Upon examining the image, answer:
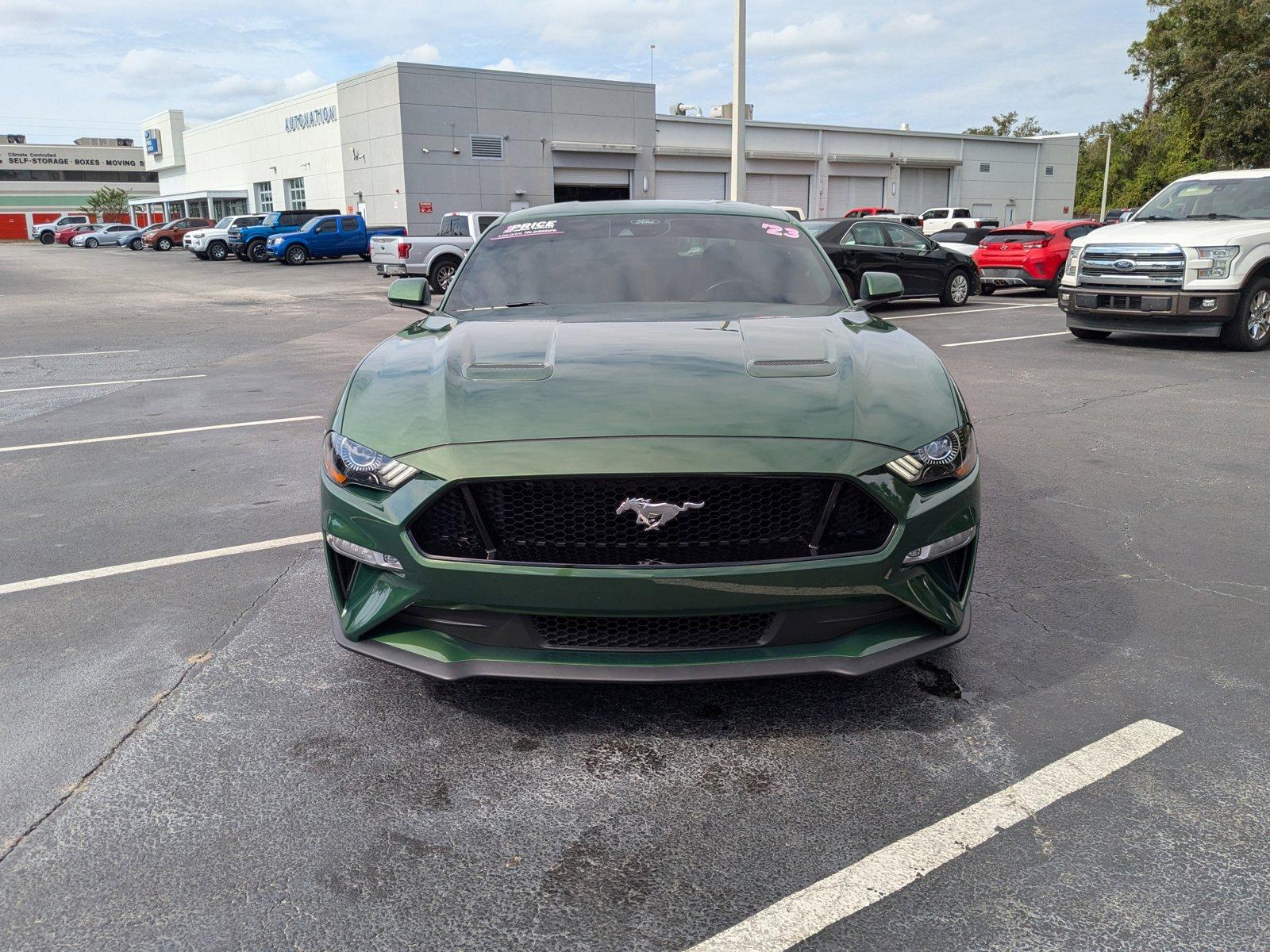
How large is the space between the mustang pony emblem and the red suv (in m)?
18.2

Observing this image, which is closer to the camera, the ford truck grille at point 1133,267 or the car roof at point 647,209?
the car roof at point 647,209

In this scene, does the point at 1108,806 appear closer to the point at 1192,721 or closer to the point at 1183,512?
the point at 1192,721

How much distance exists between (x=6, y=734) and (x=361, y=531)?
1262 mm

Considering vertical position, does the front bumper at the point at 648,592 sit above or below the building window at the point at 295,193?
below

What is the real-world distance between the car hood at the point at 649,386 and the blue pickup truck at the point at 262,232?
121ft

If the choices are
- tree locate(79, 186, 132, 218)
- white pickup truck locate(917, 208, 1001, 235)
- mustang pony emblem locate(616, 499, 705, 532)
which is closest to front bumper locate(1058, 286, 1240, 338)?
mustang pony emblem locate(616, 499, 705, 532)

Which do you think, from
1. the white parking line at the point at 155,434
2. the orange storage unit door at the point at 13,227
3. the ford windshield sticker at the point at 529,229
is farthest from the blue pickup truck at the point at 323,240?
the orange storage unit door at the point at 13,227

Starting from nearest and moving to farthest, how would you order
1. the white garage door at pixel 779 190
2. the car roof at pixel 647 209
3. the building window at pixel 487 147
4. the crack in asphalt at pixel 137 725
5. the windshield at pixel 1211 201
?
the crack in asphalt at pixel 137 725 < the car roof at pixel 647 209 < the windshield at pixel 1211 201 < the building window at pixel 487 147 < the white garage door at pixel 779 190

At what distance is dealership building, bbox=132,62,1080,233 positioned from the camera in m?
40.8

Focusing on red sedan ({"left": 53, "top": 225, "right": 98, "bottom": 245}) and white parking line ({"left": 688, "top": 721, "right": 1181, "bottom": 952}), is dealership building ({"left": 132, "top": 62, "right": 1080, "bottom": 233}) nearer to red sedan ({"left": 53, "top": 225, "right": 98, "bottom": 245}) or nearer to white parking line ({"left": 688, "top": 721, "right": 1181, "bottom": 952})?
red sedan ({"left": 53, "top": 225, "right": 98, "bottom": 245})

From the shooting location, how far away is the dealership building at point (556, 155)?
4081cm

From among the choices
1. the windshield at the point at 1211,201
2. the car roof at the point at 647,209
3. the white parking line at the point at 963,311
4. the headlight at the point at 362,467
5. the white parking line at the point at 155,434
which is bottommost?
the white parking line at the point at 155,434

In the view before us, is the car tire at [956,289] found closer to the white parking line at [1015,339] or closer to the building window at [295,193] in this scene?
the white parking line at [1015,339]

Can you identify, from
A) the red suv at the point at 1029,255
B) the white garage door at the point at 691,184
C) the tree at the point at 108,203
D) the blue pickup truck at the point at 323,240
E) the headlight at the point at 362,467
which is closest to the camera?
the headlight at the point at 362,467
